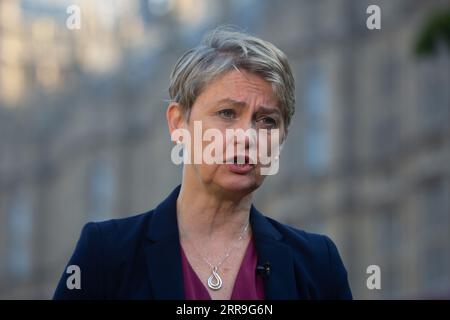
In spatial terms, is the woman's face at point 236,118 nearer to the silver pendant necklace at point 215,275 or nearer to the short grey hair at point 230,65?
the short grey hair at point 230,65

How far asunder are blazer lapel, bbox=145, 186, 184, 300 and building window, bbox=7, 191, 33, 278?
60625 mm

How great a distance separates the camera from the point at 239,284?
3.76 m

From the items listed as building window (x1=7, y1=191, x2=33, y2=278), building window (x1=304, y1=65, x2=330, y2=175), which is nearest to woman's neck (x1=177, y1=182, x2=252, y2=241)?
building window (x1=304, y1=65, x2=330, y2=175)

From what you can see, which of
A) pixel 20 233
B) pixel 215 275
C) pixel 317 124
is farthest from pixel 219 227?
pixel 20 233

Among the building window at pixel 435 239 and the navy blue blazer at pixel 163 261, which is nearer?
the navy blue blazer at pixel 163 261

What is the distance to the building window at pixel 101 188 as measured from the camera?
5769 cm

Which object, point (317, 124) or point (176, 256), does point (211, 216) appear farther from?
point (317, 124)

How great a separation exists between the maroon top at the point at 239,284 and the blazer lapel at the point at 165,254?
1.0 inches

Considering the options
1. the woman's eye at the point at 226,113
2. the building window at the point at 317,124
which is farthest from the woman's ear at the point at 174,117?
the building window at the point at 317,124

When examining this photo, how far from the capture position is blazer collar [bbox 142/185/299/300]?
370 cm

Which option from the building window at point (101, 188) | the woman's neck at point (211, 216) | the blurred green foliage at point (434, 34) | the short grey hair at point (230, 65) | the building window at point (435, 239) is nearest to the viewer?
the short grey hair at point (230, 65)

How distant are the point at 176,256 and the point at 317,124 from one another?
126 ft

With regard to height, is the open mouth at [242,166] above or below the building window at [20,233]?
above
